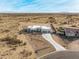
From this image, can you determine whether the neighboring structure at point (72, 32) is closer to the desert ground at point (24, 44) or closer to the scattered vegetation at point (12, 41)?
the desert ground at point (24, 44)

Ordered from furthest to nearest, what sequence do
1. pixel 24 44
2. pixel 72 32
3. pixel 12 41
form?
pixel 72 32
pixel 12 41
pixel 24 44

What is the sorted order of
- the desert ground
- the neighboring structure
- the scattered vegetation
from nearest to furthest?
the desert ground < the scattered vegetation < the neighboring structure

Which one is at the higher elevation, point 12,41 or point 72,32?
point 72,32

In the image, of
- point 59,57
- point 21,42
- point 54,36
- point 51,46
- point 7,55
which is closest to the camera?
point 59,57

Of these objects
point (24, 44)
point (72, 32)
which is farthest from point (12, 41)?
point (72, 32)

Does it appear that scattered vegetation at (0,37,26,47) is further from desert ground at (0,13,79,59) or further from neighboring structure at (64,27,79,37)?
neighboring structure at (64,27,79,37)

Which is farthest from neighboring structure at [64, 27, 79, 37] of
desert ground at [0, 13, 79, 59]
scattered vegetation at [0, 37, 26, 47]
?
scattered vegetation at [0, 37, 26, 47]

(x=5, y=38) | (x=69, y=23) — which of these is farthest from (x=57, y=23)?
(x=5, y=38)

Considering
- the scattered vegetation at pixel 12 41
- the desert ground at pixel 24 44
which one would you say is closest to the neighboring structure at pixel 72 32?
the desert ground at pixel 24 44

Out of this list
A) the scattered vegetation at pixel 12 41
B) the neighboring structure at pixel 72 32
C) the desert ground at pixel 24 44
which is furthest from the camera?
the neighboring structure at pixel 72 32

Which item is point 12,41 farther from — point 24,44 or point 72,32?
point 72,32

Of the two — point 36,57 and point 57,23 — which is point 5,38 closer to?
point 36,57
